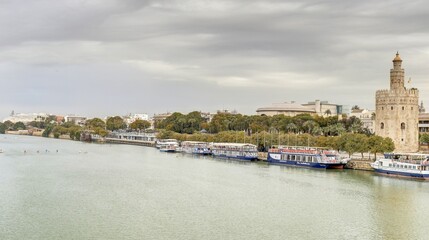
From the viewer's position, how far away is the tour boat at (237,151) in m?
60.3

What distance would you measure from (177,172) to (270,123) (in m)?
44.4

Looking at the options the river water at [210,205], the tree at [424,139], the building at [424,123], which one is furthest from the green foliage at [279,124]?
the river water at [210,205]

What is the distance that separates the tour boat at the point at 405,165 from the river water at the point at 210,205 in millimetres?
1102

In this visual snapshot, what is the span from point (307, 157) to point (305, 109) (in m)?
82.9

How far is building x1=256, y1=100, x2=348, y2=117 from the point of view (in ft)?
426

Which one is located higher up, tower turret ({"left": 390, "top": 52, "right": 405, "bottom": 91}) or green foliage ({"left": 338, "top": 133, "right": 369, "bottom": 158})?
tower turret ({"left": 390, "top": 52, "right": 405, "bottom": 91})

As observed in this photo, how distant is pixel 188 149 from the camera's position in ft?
248

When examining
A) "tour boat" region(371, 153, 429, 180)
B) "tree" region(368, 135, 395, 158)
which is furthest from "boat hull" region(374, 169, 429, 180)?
"tree" region(368, 135, 395, 158)

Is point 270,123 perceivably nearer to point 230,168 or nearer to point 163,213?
point 230,168

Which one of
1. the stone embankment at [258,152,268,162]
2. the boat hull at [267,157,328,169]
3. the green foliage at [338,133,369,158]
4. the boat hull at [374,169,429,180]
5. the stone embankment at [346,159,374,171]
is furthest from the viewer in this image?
the stone embankment at [258,152,268,162]

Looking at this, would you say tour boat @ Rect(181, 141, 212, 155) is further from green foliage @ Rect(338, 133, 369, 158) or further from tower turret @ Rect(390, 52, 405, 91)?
tower turret @ Rect(390, 52, 405, 91)

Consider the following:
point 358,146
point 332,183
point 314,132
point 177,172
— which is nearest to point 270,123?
point 314,132

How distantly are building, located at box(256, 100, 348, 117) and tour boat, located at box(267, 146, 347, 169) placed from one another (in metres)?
69.1

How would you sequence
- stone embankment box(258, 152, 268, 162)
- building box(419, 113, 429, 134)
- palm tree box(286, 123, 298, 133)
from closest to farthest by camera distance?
1. stone embankment box(258, 152, 268, 162)
2. building box(419, 113, 429, 134)
3. palm tree box(286, 123, 298, 133)
